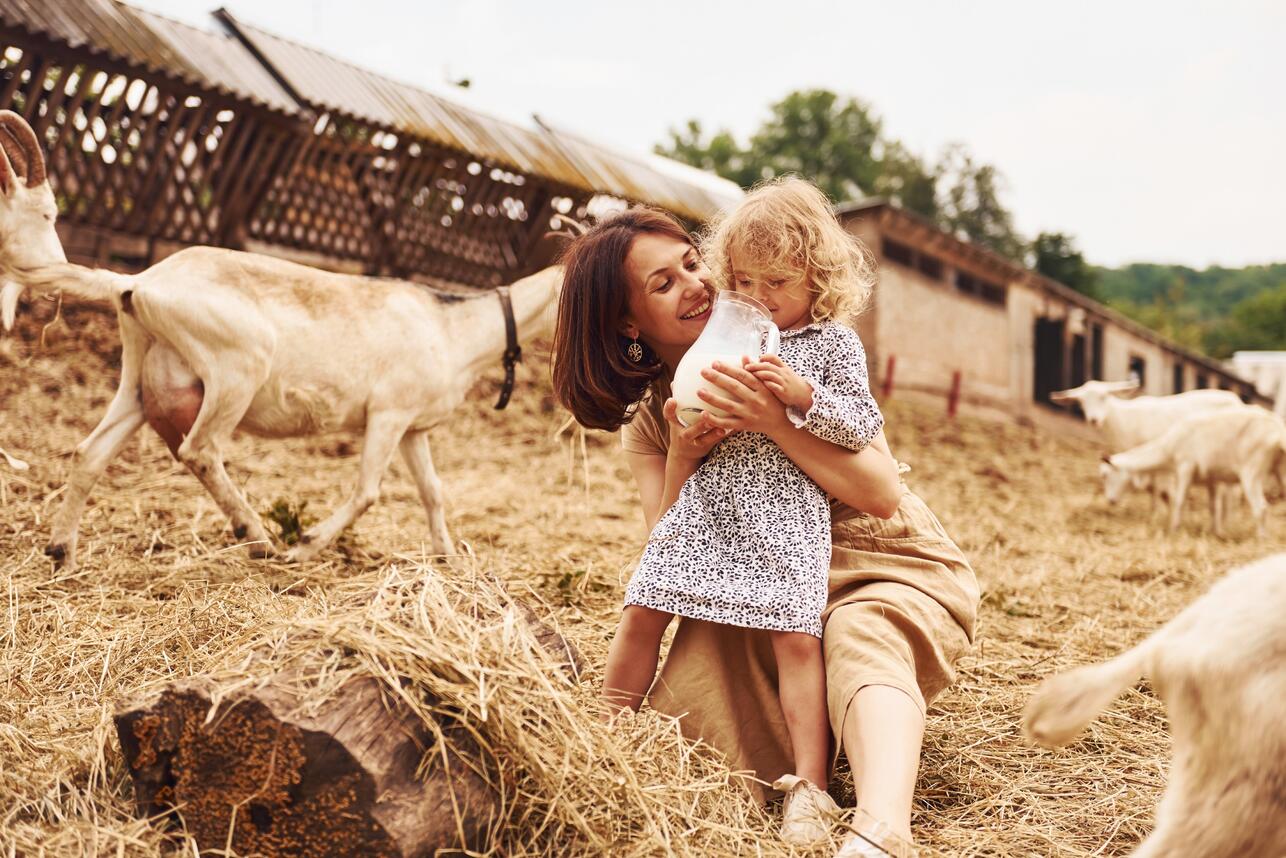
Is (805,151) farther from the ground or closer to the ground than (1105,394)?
farther from the ground

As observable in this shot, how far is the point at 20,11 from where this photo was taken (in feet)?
23.7

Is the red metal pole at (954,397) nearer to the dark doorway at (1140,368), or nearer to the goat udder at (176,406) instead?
the dark doorway at (1140,368)

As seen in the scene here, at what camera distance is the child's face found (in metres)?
2.50

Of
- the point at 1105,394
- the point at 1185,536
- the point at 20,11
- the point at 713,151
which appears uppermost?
the point at 713,151

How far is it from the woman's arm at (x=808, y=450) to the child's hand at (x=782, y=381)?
2cm

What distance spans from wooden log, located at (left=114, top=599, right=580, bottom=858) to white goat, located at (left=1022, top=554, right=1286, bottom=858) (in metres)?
0.98

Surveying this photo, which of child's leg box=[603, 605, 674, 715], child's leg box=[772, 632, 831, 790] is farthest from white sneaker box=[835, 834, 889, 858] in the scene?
child's leg box=[603, 605, 674, 715]

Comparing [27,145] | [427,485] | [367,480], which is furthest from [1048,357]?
[27,145]

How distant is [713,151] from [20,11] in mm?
44699

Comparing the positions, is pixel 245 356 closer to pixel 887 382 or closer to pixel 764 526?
pixel 764 526

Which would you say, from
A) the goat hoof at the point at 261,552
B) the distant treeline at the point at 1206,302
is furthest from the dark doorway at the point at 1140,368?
the goat hoof at the point at 261,552

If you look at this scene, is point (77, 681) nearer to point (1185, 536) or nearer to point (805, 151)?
point (1185, 536)

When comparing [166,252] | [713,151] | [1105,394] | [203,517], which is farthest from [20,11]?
[713,151]

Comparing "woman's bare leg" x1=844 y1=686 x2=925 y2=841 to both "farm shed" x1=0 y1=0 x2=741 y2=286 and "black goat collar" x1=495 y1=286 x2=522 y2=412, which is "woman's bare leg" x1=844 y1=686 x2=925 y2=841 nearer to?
"black goat collar" x1=495 y1=286 x2=522 y2=412
